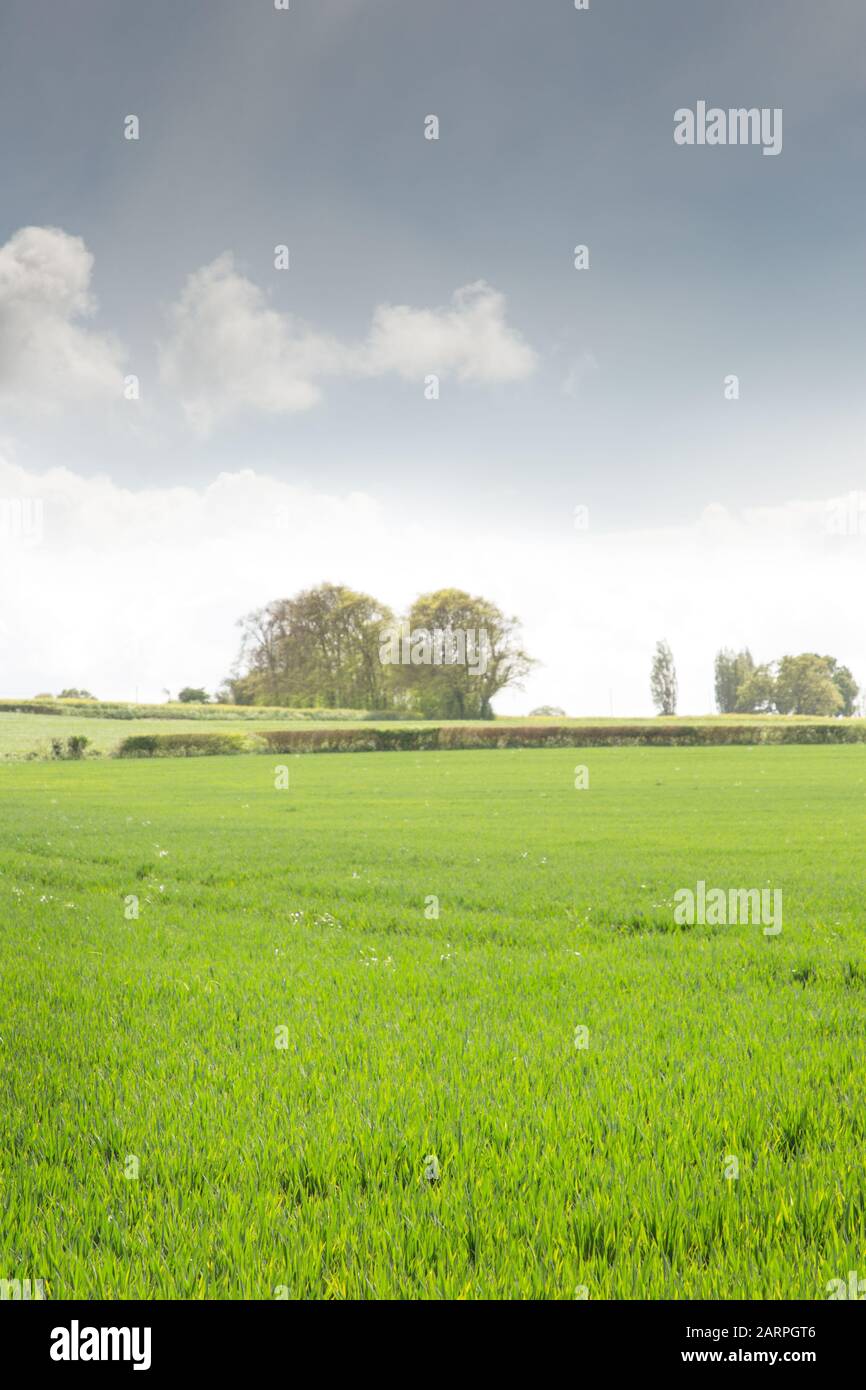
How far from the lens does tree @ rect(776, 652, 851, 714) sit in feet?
406

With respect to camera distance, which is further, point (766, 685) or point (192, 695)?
point (766, 685)

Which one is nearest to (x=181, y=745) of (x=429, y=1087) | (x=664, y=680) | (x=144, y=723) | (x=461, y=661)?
(x=144, y=723)

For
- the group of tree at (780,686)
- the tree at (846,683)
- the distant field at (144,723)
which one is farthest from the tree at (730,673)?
the distant field at (144,723)

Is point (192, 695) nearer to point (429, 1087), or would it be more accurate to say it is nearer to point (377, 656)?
point (377, 656)

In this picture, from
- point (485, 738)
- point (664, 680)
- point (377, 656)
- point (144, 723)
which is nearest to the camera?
point (485, 738)

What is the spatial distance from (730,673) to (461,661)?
7302 cm

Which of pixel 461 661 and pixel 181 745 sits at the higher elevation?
pixel 461 661

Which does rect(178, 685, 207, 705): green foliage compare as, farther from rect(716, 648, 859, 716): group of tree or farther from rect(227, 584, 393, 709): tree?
rect(716, 648, 859, 716): group of tree

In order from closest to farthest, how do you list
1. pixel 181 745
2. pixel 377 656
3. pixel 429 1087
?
pixel 429 1087 → pixel 181 745 → pixel 377 656

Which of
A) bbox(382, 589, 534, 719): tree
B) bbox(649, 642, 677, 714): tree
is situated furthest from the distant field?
bbox(649, 642, 677, 714): tree

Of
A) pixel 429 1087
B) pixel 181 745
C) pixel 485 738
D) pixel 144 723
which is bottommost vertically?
pixel 485 738

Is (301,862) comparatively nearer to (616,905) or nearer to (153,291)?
(616,905)

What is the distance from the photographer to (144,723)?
2623 inches

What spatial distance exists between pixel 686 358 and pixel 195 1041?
52.5 meters
